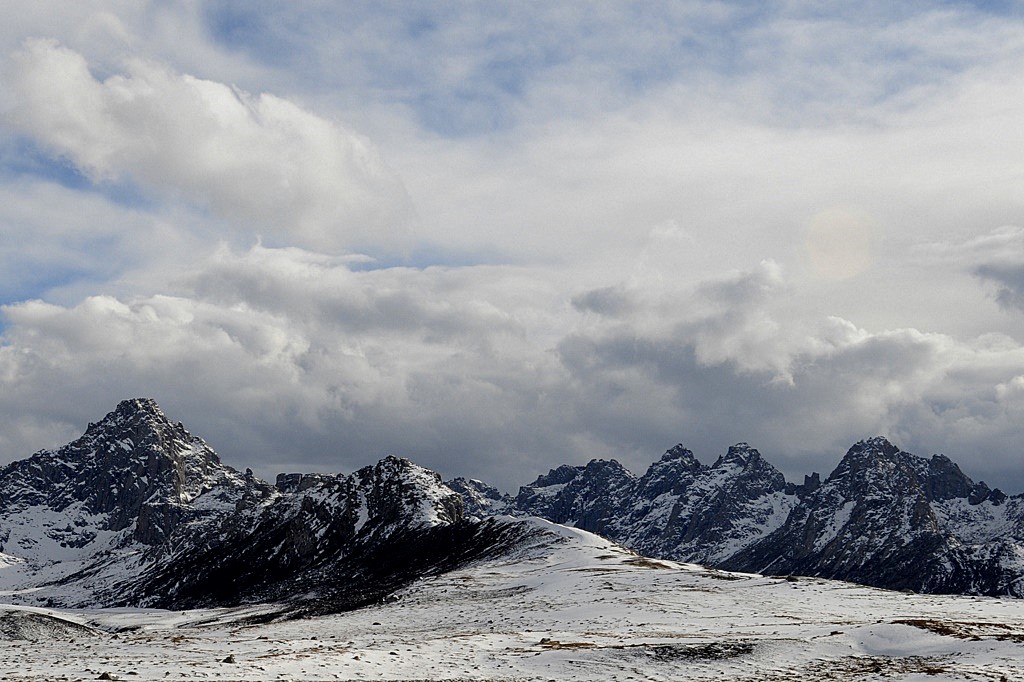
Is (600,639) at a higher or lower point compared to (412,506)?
lower

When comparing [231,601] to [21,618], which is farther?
[231,601]

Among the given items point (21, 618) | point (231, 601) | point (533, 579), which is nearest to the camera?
point (21, 618)

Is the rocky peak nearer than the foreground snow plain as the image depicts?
No

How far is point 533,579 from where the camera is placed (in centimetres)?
9938

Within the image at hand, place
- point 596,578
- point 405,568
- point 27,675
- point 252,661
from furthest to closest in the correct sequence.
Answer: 1. point 405,568
2. point 596,578
3. point 252,661
4. point 27,675

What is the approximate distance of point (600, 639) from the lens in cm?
5331

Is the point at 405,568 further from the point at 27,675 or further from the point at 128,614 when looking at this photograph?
the point at 27,675

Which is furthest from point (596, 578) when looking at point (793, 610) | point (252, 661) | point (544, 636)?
point (252, 661)

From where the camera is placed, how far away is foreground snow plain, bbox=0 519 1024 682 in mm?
40031

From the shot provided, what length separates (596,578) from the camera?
92.4m

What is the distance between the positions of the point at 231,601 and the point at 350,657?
14307cm

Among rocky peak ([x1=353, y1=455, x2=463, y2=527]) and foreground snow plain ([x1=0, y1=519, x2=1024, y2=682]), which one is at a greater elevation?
rocky peak ([x1=353, y1=455, x2=463, y2=527])

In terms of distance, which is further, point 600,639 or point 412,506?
point 412,506

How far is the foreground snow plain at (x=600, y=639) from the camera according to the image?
40031 millimetres
